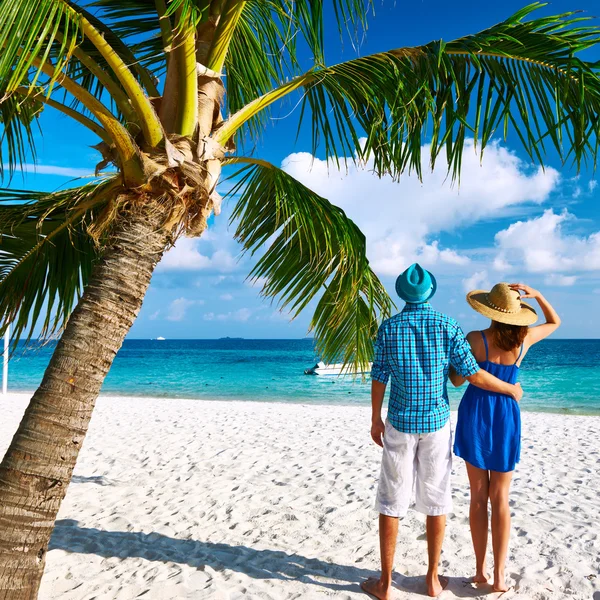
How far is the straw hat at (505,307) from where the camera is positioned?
9.87ft

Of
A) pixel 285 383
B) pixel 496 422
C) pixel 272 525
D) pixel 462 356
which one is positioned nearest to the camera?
pixel 462 356

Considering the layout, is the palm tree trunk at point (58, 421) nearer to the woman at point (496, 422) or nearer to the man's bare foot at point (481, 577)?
the woman at point (496, 422)

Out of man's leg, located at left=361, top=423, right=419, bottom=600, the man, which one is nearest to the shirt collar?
the man

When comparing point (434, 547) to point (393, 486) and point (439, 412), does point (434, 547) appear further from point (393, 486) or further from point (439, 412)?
point (439, 412)

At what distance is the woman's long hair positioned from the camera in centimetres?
304

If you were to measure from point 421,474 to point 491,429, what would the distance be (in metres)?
0.46

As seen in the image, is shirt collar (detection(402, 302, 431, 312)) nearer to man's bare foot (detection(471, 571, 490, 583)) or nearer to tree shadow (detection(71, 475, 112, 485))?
man's bare foot (detection(471, 571, 490, 583))

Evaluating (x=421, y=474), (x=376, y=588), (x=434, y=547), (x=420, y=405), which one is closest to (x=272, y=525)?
(x=376, y=588)

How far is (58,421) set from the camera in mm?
2357

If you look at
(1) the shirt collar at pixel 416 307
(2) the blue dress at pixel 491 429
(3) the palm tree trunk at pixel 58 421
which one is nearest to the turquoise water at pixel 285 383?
(2) the blue dress at pixel 491 429

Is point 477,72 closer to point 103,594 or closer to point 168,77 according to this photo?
point 168,77

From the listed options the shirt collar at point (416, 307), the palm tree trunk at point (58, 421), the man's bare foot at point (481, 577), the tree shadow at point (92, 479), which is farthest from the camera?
the tree shadow at point (92, 479)

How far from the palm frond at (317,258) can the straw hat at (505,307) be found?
1380mm

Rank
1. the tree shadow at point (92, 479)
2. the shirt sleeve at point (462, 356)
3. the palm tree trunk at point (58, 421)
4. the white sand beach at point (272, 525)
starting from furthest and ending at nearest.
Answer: the tree shadow at point (92, 479), the white sand beach at point (272, 525), the shirt sleeve at point (462, 356), the palm tree trunk at point (58, 421)
